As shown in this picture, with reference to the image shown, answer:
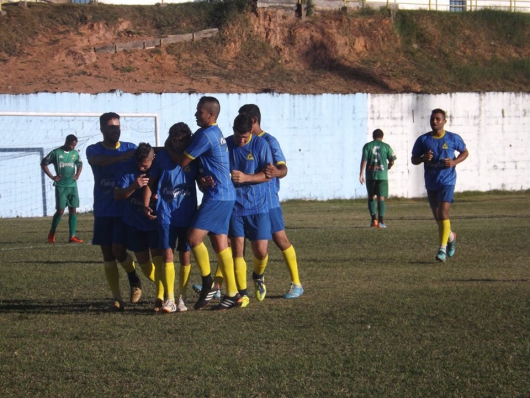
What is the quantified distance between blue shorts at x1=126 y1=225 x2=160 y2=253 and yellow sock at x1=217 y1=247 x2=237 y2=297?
699 millimetres

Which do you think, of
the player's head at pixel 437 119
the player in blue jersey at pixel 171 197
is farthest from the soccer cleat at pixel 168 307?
the player's head at pixel 437 119

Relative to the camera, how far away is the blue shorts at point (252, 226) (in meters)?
8.97

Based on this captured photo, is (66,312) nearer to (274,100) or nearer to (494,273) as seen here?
(494,273)

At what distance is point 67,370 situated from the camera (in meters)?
6.08

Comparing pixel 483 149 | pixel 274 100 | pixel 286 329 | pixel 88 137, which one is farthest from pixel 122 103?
pixel 286 329

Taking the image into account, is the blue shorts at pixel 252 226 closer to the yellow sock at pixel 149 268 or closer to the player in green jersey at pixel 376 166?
the yellow sock at pixel 149 268

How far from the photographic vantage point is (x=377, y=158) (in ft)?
62.4

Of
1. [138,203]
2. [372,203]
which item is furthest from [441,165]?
[372,203]

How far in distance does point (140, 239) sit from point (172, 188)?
0.81m

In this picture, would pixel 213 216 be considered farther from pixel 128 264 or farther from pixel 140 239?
pixel 128 264

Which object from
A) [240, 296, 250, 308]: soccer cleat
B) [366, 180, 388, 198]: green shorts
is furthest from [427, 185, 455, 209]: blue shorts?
[366, 180, 388, 198]: green shorts

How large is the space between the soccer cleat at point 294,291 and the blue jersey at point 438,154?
161 inches

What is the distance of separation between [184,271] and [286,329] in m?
1.66

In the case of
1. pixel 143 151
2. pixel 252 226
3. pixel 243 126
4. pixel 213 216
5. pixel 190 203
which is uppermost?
pixel 243 126
